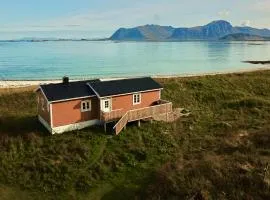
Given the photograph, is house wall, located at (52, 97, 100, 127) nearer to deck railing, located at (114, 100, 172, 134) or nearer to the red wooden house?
the red wooden house

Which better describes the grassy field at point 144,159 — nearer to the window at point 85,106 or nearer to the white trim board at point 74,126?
the white trim board at point 74,126

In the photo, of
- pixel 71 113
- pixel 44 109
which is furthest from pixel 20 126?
pixel 71 113

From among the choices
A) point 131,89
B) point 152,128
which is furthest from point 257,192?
point 131,89

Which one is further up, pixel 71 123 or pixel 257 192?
pixel 71 123

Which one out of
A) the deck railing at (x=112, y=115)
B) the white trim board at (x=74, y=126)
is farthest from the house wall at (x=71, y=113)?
the deck railing at (x=112, y=115)

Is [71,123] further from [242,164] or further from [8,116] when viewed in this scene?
[242,164]

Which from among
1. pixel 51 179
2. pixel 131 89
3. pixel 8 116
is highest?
pixel 131 89
